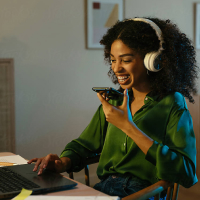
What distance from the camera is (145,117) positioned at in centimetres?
123

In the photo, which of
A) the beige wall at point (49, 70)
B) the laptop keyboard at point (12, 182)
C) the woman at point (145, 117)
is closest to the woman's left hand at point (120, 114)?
the woman at point (145, 117)

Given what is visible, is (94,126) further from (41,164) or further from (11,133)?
(11,133)

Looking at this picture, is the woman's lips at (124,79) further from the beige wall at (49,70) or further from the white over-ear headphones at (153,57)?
the beige wall at (49,70)

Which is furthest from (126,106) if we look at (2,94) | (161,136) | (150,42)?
(2,94)

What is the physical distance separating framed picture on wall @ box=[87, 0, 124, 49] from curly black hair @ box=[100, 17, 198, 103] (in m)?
1.44

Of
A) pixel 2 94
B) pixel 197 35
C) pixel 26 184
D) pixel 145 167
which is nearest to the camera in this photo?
pixel 26 184

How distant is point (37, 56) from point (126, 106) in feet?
5.51

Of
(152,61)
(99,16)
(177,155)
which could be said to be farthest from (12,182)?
(99,16)

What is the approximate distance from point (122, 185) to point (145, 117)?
0.27 metres

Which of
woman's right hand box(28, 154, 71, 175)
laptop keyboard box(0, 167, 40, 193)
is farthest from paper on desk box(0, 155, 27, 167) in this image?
laptop keyboard box(0, 167, 40, 193)

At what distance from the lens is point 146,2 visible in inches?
118

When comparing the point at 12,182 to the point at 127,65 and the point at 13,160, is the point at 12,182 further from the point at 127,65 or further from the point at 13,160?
the point at 127,65

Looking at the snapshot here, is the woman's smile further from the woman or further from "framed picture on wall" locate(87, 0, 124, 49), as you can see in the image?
"framed picture on wall" locate(87, 0, 124, 49)

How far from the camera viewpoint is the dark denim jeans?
114 centimetres
